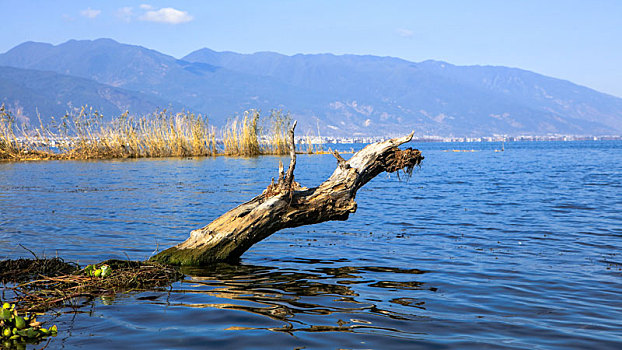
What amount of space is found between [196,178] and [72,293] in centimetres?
2398

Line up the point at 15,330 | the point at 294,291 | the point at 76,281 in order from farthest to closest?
the point at 294,291 → the point at 76,281 → the point at 15,330

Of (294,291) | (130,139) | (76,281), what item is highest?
(130,139)

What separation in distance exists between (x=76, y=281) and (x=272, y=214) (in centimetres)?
302

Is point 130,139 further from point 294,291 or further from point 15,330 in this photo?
point 15,330

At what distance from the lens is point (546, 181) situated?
1178 inches

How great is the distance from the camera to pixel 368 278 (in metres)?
8.91

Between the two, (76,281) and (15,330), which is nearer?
(15,330)

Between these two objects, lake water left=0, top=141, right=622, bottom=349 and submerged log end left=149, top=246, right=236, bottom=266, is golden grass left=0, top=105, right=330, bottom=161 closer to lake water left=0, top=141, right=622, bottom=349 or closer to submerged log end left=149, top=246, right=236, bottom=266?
lake water left=0, top=141, right=622, bottom=349

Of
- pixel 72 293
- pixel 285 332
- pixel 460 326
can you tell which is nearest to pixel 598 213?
pixel 460 326

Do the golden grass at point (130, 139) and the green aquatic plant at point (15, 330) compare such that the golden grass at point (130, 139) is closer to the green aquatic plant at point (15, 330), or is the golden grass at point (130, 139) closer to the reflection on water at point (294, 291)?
the reflection on water at point (294, 291)

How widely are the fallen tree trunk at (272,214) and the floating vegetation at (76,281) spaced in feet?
2.00

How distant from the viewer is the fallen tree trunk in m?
8.89

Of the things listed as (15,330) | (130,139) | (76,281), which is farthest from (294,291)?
(130,139)

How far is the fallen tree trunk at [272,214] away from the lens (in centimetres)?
889
